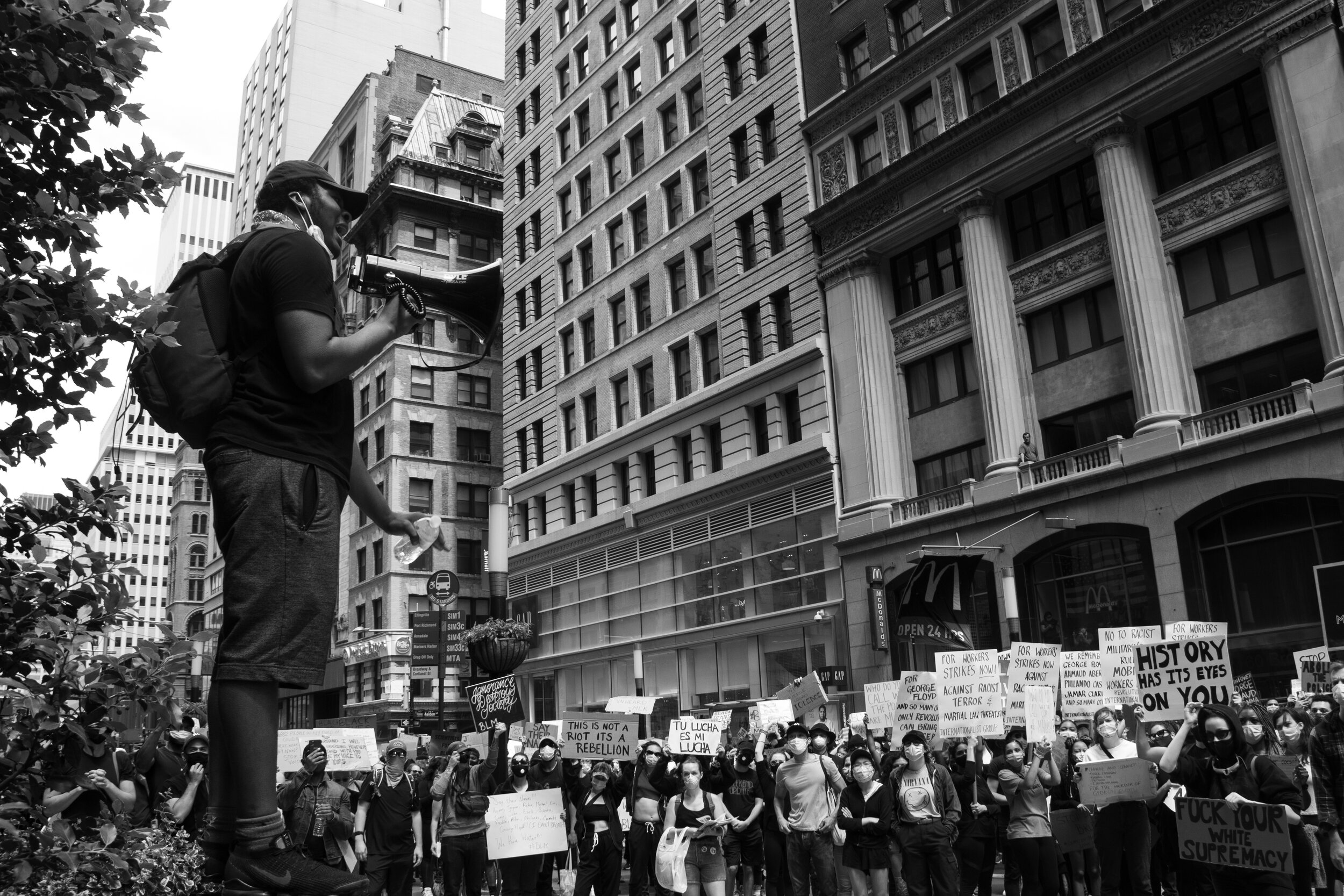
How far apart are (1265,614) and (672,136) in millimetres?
29091

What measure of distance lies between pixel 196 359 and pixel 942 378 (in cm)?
3147

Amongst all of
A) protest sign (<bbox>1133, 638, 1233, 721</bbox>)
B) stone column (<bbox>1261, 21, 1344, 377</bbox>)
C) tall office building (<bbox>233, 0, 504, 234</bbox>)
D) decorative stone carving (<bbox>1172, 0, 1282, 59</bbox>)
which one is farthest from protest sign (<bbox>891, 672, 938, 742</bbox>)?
tall office building (<bbox>233, 0, 504, 234</bbox>)

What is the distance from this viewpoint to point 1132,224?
2742 centimetres

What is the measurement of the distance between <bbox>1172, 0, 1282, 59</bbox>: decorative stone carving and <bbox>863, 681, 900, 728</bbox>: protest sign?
56.0ft

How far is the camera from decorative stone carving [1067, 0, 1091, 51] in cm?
2878

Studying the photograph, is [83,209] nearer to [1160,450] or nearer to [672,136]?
[1160,450]

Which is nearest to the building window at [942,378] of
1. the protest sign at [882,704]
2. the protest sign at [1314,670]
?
the protest sign at [882,704]

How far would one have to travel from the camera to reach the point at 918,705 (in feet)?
57.6

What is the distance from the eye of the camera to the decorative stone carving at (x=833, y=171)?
35.8 meters

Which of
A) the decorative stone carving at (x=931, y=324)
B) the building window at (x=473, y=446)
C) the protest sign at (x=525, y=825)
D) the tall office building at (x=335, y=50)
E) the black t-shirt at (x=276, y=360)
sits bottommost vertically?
the protest sign at (x=525, y=825)

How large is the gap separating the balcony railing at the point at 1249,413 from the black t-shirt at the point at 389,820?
19145 millimetres

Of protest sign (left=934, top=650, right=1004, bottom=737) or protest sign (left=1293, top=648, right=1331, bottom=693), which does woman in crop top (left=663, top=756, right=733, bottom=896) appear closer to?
protest sign (left=934, top=650, right=1004, bottom=737)

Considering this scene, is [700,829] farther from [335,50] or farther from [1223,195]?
[335,50]

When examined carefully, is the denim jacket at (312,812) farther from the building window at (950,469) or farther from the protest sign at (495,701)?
the building window at (950,469)
